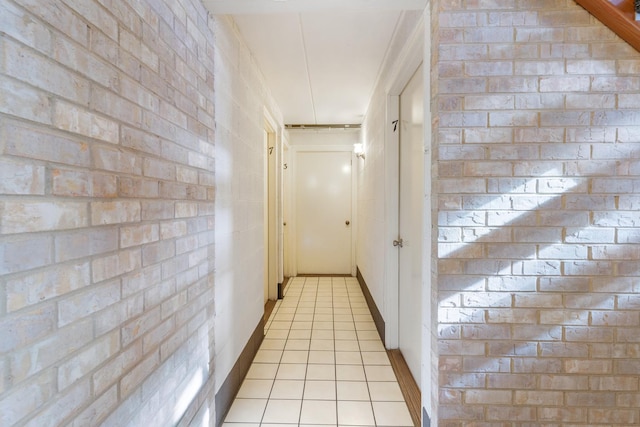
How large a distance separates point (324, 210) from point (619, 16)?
13.3 feet

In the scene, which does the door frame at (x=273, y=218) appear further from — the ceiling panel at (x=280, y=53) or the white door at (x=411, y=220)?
the white door at (x=411, y=220)

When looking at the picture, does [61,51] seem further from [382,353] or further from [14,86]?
[382,353]

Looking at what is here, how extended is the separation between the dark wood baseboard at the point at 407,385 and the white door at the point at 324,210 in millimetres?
2571

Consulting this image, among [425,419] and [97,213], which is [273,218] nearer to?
[425,419]

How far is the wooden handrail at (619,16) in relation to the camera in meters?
1.19

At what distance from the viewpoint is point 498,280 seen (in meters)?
1.29

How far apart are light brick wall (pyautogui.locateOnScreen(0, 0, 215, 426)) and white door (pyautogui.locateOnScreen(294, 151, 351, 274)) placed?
370 centimetres

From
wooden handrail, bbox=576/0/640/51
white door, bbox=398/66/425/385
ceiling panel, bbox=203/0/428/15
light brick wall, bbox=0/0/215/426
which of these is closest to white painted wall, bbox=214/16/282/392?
ceiling panel, bbox=203/0/428/15

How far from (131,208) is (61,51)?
16.5 inches

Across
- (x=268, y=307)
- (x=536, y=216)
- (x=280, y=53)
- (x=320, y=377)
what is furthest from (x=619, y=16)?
(x=268, y=307)

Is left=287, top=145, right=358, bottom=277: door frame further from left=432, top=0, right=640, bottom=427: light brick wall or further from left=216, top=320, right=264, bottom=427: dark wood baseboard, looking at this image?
left=432, top=0, right=640, bottom=427: light brick wall

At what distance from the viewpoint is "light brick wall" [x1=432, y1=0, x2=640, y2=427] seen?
49.6 inches

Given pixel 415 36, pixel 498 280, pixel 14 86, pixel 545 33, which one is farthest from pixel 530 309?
pixel 14 86

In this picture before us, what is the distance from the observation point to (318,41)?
87.6 inches
